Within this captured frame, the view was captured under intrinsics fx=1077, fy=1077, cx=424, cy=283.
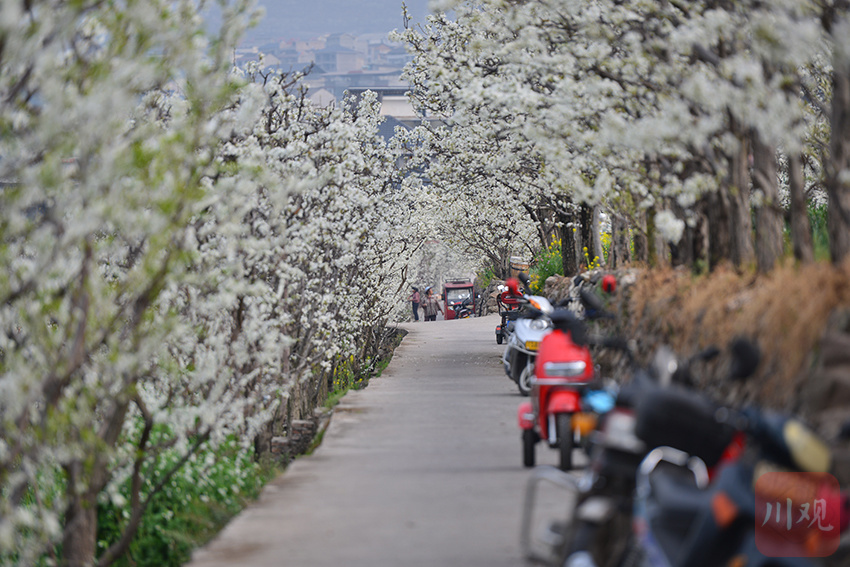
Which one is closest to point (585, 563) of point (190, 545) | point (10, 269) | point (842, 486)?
point (842, 486)

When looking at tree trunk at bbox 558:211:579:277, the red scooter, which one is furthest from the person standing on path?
the red scooter

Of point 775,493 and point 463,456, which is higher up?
point 775,493

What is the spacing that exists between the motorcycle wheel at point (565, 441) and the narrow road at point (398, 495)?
44cm

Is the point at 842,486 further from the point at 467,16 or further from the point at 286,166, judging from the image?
the point at 467,16

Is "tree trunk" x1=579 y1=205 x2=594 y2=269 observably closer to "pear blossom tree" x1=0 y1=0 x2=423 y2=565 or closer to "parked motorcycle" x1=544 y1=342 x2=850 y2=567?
"pear blossom tree" x1=0 y1=0 x2=423 y2=565

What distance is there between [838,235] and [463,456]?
432 centimetres

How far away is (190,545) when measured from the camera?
9.23 meters

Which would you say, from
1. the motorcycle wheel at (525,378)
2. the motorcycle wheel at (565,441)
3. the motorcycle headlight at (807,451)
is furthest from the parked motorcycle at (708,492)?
the motorcycle wheel at (525,378)

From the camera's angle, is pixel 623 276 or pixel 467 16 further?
pixel 467 16

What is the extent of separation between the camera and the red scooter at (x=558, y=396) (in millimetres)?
8648

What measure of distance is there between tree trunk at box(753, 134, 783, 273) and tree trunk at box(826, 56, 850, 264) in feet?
4.29

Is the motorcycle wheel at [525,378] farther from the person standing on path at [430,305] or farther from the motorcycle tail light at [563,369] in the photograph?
the person standing on path at [430,305]

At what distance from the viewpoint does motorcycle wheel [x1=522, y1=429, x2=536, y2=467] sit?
369 inches

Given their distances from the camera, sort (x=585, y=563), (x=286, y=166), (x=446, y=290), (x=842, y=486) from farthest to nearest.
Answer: (x=446, y=290) → (x=286, y=166) → (x=842, y=486) → (x=585, y=563)
